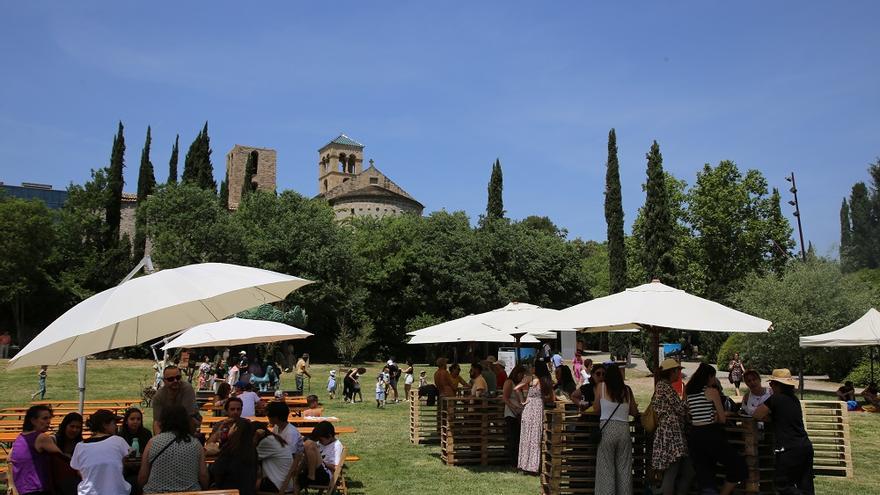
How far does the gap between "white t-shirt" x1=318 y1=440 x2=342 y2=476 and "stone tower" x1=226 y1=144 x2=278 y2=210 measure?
2732 inches

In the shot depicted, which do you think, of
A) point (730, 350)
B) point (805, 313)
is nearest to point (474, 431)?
point (805, 313)

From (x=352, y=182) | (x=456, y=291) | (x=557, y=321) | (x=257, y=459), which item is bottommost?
(x=257, y=459)

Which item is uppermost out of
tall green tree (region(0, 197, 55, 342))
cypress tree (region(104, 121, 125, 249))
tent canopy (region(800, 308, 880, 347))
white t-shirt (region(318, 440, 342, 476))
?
cypress tree (region(104, 121, 125, 249))

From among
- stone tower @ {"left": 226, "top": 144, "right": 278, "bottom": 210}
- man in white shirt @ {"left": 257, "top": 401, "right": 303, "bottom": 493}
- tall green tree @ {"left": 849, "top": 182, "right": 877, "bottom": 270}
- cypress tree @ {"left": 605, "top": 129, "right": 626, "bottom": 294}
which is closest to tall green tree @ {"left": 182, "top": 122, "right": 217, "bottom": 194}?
stone tower @ {"left": 226, "top": 144, "right": 278, "bottom": 210}

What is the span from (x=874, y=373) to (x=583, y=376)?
11.4 metres

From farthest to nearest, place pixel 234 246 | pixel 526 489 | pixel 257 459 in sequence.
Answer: pixel 234 246 → pixel 526 489 → pixel 257 459

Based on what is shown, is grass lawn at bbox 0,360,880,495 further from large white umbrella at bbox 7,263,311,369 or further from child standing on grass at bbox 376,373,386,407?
large white umbrella at bbox 7,263,311,369

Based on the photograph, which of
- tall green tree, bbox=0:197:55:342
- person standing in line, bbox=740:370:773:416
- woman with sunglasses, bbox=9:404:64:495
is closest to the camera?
woman with sunglasses, bbox=9:404:64:495

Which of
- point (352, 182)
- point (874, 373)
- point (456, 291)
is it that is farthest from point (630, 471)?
point (352, 182)

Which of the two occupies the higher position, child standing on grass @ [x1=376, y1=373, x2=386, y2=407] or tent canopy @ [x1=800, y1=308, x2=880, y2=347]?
tent canopy @ [x1=800, y1=308, x2=880, y2=347]

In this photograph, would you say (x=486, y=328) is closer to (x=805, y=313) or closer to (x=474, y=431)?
(x=474, y=431)

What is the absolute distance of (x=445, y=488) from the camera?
9008 millimetres

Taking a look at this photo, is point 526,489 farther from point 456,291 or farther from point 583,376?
point 456,291

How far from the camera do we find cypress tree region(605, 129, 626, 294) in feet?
144
